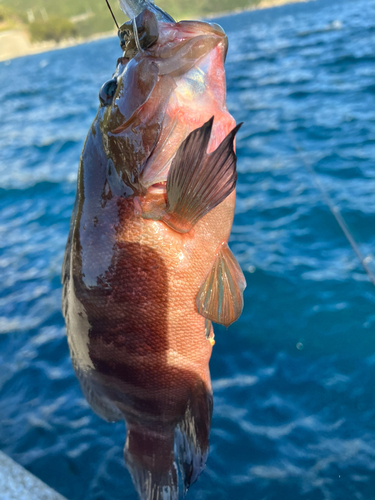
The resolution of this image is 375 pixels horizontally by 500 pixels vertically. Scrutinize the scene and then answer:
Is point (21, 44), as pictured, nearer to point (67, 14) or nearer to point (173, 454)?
point (67, 14)

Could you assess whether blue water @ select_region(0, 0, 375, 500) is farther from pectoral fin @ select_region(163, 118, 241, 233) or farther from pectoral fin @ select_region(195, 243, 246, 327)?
pectoral fin @ select_region(163, 118, 241, 233)

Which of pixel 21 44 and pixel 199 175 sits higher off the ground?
pixel 199 175

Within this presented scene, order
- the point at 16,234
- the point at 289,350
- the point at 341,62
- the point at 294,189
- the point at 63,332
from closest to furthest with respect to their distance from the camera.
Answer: the point at 289,350 < the point at 63,332 < the point at 294,189 < the point at 16,234 < the point at 341,62

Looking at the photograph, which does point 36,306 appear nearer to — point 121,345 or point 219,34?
point 121,345

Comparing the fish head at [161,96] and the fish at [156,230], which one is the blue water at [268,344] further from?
the fish head at [161,96]

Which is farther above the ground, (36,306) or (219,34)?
(219,34)

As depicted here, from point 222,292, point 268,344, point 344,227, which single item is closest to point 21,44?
point 344,227

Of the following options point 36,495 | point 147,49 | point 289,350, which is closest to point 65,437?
point 36,495
